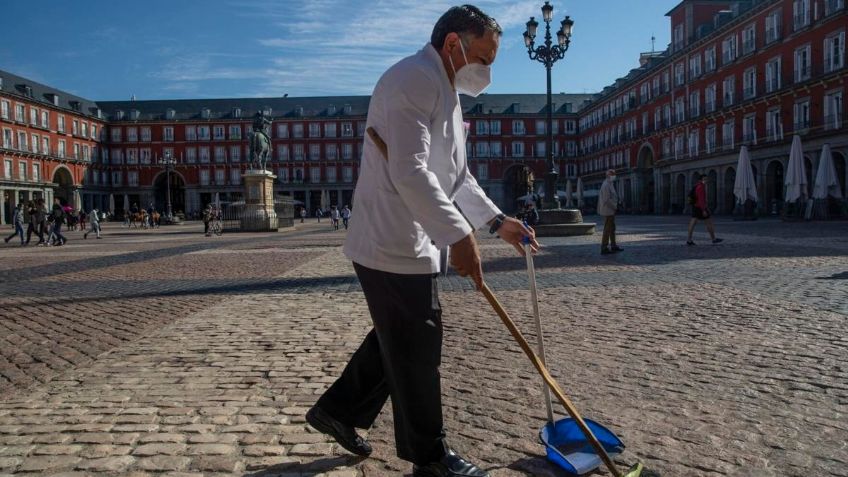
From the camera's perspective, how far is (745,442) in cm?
266

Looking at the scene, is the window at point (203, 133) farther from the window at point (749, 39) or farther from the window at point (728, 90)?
the window at point (749, 39)

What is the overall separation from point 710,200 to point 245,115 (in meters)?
56.9

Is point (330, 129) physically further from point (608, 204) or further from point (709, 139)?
point (608, 204)

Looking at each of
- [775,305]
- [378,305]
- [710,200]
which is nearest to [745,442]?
[378,305]

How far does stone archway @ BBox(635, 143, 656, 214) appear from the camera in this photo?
5550 cm

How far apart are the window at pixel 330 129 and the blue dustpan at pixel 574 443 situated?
3089 inches

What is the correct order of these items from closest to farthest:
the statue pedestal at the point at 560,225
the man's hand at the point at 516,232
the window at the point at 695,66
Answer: the man's hand at the point at 516,232 < the statue pedestal at the point at 560,225 < the window at the point at 695,66

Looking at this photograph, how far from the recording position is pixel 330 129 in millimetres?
78812

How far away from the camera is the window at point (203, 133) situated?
7731 centimetres

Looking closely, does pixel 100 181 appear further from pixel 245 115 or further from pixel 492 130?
pixel 492 130

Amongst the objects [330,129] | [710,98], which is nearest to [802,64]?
[710,98]

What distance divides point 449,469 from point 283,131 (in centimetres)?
8005

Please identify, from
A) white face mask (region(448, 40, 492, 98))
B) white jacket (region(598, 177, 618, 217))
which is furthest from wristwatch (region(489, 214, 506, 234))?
white jacket (region(598, 177, 618, 217))

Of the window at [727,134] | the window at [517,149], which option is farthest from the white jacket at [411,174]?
the window at [517,149]
